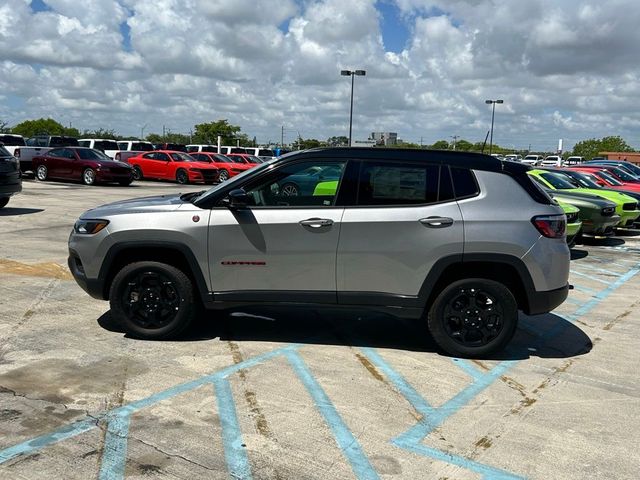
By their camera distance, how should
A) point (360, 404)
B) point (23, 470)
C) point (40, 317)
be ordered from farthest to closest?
point (40, 317) < point (360, 404) < point (23, 470)

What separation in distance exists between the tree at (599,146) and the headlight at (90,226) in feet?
274

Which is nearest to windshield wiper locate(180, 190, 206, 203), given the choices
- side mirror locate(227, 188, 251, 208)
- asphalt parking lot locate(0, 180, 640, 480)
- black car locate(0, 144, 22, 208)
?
side mirror locate(227, 188, 251, 208)

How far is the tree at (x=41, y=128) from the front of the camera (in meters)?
66.2

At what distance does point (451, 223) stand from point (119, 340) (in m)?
3.09

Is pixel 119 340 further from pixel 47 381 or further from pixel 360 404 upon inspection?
pixel 360 404

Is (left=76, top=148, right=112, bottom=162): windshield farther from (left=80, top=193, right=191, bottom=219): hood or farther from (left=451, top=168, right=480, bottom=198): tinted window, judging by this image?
(left=451, top=168, right=480, bottom=198): tinted window

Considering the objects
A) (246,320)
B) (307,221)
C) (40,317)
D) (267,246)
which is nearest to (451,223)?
(307,221)

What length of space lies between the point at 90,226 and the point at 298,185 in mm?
1870

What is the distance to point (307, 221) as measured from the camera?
491cm

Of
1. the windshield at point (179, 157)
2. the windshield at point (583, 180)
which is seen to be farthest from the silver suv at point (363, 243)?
the windshield at point (179, 157)

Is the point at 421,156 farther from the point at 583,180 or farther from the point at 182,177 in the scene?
the point at 182,177

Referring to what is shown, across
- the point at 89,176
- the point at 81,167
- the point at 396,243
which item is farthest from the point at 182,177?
the point at 396,243

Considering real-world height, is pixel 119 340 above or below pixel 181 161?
below

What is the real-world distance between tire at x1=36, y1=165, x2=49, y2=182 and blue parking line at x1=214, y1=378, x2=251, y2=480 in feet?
72.4
